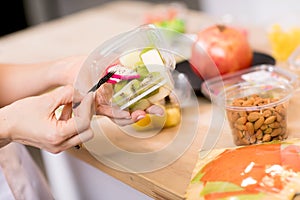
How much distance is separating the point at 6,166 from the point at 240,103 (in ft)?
1.42

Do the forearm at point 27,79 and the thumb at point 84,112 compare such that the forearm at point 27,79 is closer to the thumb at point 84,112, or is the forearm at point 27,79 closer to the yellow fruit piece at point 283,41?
the thumb at point 84,112

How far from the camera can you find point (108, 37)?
1.38m

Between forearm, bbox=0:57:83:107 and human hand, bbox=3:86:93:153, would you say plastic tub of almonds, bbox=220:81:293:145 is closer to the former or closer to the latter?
human hand, bbox=3:86:93:153

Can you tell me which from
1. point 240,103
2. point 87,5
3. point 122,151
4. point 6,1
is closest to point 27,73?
point 122,151

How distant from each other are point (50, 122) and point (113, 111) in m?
0.10

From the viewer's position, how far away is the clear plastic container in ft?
2.86

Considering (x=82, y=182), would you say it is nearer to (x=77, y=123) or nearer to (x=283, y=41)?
(x=77, y=123)

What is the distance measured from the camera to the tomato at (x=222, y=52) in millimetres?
951

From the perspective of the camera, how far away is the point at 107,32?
1424 mm

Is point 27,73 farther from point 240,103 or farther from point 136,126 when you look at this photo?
point 240,103

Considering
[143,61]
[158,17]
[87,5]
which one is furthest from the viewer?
[87,5]

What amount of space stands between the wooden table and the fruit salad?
103 millimetres

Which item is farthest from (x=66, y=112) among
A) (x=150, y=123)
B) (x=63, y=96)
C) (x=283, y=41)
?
(x=283, y=41)

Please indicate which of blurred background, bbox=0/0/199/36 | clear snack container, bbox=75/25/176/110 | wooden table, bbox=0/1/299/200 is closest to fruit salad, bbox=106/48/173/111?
clear snack container, bbox=75/25/176/110
